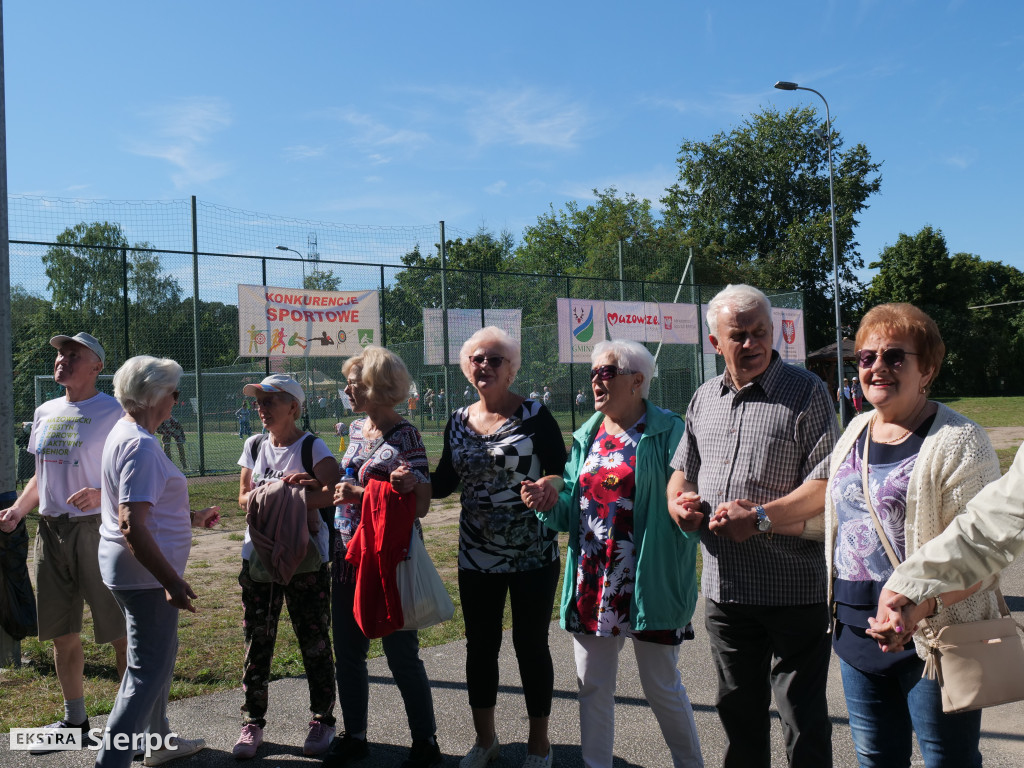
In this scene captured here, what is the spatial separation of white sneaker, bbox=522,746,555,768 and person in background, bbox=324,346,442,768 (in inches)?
15.0

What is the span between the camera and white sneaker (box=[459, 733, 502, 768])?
3.32m

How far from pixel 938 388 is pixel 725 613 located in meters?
55.7

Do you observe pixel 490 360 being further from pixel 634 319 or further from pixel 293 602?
pixel 634 319

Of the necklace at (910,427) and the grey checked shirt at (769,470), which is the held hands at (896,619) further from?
the grey checked shirt at (769,470)

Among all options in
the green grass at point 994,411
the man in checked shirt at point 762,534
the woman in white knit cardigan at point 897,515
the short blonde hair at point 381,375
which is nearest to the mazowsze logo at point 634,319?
the green grass at point 994,411

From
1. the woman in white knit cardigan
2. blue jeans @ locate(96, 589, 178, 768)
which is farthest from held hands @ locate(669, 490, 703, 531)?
blue jeans @ locate(96, 589, 178, 768)

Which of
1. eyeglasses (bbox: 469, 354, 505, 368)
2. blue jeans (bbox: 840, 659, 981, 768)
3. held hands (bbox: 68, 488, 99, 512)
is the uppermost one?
→ eyeglasses (bbox: 469, 354, 505, 368)

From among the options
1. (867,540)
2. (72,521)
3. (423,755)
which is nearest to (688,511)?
(867,540)

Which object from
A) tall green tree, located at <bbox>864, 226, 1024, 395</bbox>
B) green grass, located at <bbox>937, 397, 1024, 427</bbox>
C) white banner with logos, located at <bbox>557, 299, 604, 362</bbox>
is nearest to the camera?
white banner with logos, located at <bbox>557, 299, 604, 362</bbox>

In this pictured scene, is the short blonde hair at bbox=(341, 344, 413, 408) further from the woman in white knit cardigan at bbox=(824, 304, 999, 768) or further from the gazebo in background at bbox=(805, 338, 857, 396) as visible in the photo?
the gazebo in background at bbox=(805, 338, 857, 396)

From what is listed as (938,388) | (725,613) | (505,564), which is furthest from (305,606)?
(938,388)

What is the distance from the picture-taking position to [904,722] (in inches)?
90.7

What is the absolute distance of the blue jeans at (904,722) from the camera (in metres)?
2.15

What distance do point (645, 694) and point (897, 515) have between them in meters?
1.32
